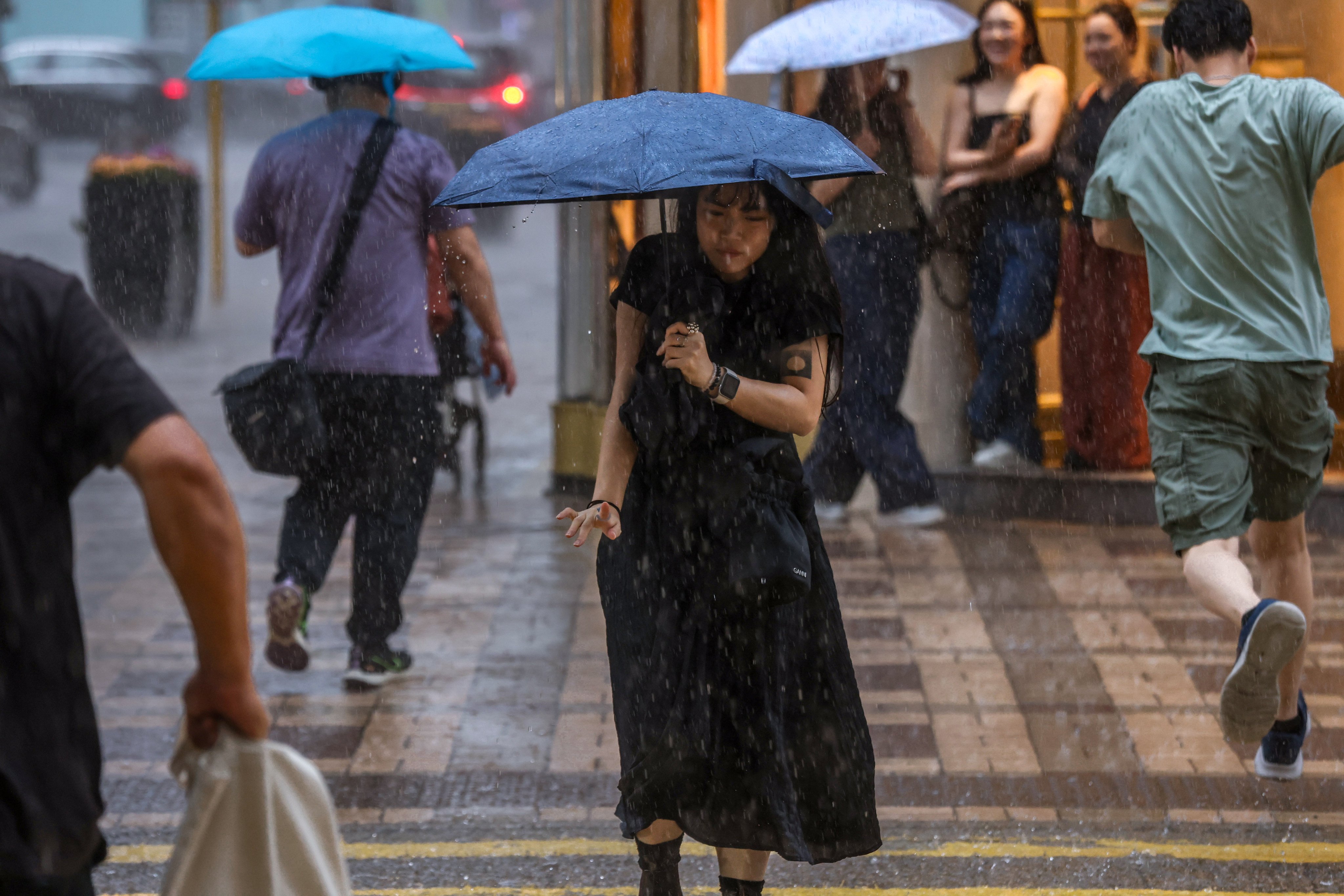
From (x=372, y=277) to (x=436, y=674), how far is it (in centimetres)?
127

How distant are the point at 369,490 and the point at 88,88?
25034mm

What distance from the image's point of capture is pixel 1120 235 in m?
4.56

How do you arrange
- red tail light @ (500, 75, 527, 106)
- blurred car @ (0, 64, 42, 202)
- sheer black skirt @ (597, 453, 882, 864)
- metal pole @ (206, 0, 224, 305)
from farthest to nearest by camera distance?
red tail light @ (500, 75, 527, 106)
blurred car @ (0, 64, 42, 202)
metal pole @ (206, 0, 224, 305)
sheer black skirt @ (597, 453, 882, 864)

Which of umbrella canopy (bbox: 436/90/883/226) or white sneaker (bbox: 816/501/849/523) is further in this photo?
white sneaker (bbox: 816/501/849/523)

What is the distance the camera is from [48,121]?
28.7 m

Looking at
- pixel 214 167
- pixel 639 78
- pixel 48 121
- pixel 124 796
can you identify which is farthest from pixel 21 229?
pixel 124 796

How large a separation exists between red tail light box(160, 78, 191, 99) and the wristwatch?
22458mm

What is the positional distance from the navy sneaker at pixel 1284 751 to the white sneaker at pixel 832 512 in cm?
328

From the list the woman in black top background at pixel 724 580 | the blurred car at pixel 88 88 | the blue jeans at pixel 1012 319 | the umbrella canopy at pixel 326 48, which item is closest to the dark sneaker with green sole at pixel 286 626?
the umbrella canopy at pixel 326 48

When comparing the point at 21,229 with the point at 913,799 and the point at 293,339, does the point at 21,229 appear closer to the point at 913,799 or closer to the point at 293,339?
the point at 293,339

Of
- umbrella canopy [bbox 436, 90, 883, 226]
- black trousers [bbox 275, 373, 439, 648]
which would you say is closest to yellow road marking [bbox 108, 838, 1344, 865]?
black trousers [bbox 275, 373, 439, 648]

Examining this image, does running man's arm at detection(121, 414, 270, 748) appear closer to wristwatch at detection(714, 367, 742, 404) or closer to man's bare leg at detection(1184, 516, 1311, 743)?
wristwatch at detection(714, 367, 742, 404)

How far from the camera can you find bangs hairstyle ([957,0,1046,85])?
294 inches

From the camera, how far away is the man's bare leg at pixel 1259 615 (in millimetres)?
3812
